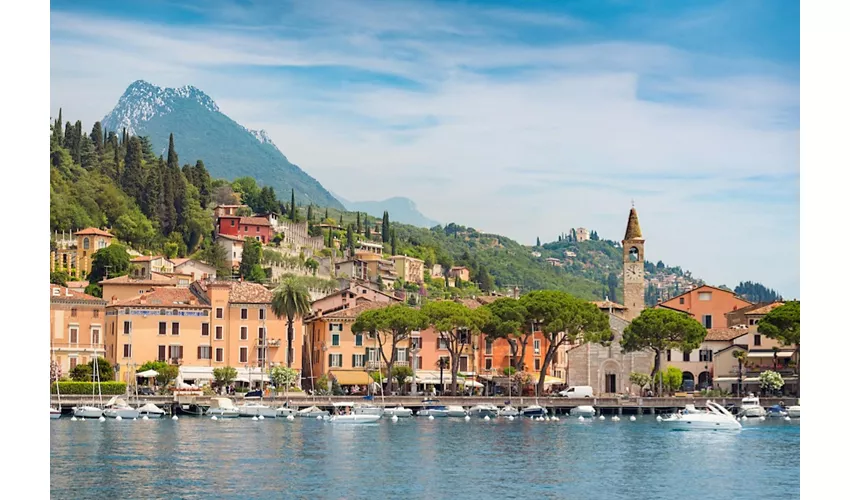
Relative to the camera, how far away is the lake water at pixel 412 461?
1670cm

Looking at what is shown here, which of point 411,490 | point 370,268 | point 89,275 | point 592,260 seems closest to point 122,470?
point 411,490

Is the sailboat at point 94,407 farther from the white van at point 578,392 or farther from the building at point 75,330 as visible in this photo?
the white van at point 578,392

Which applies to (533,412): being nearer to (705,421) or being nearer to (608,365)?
(705,421)

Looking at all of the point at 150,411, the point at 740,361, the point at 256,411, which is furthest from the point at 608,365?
the point at 150,411

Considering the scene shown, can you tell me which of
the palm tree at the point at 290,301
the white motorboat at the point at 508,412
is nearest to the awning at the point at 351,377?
the palm tree at the point at 290,301

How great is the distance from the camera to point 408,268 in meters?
70.6

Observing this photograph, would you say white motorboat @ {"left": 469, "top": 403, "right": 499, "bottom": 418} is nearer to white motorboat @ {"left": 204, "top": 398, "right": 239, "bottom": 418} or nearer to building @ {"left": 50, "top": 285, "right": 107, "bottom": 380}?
white motorboat @ {"left": 204, "top": 398, "right": 239, "bottom": 418}

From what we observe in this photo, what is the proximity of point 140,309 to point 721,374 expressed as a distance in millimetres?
17415

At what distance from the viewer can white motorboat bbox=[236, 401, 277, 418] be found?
3167 cm

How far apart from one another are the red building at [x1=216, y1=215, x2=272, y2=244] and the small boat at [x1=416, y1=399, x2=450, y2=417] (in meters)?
28.2

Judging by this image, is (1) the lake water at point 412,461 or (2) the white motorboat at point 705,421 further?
(2) the white motorboat at point 705,421

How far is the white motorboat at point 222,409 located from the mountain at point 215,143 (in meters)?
63.9

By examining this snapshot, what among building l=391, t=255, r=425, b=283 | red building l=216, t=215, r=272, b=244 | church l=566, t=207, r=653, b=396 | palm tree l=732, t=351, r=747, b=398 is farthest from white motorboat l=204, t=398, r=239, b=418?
building l=391, t=255, r=425, b=283
